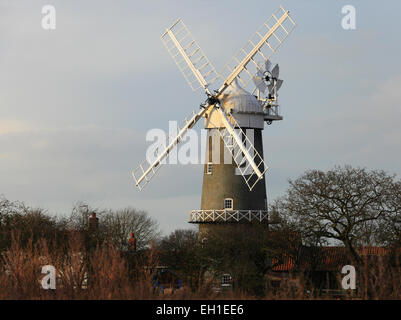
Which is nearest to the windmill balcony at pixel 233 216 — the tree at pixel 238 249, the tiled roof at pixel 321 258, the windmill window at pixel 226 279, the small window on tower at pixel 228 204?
the small window on tower at pixel 228 204

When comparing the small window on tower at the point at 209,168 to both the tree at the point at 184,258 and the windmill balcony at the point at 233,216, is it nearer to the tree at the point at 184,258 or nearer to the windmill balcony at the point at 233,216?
the windmill balcony at the point at 233,216

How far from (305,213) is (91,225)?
1277 centimetres

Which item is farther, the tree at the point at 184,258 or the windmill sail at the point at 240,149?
the windmill sail at the point at 240,149

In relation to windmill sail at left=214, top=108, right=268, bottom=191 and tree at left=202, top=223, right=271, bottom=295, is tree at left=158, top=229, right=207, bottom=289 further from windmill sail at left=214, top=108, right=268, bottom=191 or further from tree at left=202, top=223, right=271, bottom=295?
windmill sail at left=214, top=108, right=268, bottom=191

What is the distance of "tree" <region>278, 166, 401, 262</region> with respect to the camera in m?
39.0

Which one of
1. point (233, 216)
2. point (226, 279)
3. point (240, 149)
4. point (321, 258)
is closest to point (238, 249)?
point (226, 279)

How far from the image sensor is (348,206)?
3959cm

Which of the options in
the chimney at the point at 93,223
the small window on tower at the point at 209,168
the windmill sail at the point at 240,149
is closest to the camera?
the chimney at the point at 93,223

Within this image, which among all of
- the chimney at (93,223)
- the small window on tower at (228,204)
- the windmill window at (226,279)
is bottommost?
the windmill window at (226,279)

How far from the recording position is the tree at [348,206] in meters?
39.0

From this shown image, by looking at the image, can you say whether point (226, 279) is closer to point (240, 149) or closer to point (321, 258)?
point (321, 258)

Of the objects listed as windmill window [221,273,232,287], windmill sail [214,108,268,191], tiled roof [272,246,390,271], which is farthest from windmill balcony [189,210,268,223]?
windmill window [221,273,232,287]

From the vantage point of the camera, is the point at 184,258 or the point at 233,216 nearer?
the point at 184,258
